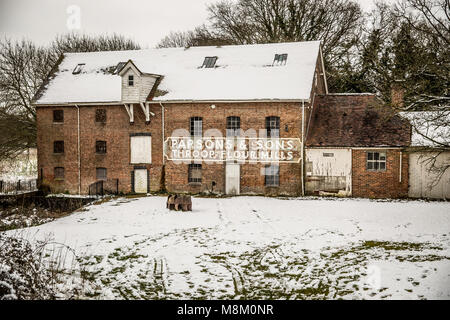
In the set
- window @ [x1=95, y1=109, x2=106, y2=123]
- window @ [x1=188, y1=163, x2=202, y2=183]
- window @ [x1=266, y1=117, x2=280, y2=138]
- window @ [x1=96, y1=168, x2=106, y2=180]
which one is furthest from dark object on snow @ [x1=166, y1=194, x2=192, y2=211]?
window @ [x1=95, y1=109, x2=106, y2=123]

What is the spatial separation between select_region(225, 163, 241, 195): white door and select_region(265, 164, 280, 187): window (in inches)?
59.8

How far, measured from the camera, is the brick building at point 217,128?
70.4 feet

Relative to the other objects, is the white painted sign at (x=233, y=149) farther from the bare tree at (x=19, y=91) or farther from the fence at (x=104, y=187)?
the bare tree at (x=19, y=91)

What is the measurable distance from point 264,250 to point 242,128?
12024 millimetres

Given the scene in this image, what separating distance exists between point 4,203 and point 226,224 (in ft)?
46.5

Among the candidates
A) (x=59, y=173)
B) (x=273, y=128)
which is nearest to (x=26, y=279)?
(x=273, y=128)

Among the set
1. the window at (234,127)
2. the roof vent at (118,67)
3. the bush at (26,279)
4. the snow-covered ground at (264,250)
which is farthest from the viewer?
the roof vent at (118,67)

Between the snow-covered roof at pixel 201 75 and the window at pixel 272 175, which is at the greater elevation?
the snow-covered roof at pixel 201 75

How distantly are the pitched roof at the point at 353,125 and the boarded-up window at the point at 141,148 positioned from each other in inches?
352

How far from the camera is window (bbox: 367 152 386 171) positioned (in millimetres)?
20984

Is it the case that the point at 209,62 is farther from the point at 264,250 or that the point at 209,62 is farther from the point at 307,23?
the point at 264,250

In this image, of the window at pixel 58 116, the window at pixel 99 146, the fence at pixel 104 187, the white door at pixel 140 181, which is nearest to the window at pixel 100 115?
the window at pixel 99 146

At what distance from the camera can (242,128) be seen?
2236 cm
